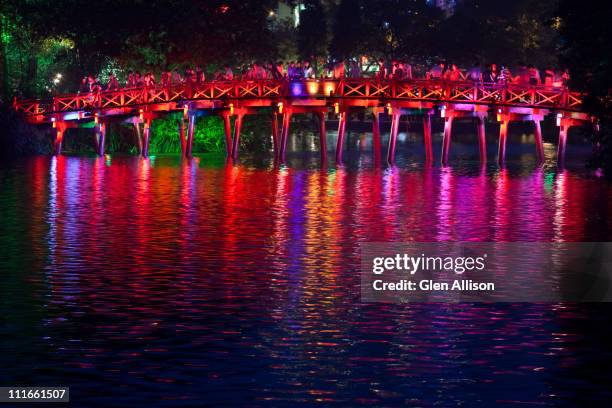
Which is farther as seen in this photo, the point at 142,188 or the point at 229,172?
the point at 229,172

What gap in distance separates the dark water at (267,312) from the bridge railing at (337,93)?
19.5 m

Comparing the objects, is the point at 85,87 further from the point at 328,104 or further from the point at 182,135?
the point at 328,104

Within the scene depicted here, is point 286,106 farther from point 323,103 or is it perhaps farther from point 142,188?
point 142,188

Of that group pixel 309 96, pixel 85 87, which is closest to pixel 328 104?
pixel 309 96

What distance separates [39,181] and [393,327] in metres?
32.8

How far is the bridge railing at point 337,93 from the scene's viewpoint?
2559 inches

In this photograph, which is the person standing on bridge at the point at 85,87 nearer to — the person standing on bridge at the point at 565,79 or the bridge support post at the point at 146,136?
the bridge support post at the point at 146,136

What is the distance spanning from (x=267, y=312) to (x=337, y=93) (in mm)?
44678

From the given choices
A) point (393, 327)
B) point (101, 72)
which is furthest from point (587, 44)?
point (101, 72)

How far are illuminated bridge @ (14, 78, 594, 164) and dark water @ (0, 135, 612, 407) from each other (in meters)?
19.9

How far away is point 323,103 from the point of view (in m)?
67.6

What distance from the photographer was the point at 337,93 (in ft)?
220

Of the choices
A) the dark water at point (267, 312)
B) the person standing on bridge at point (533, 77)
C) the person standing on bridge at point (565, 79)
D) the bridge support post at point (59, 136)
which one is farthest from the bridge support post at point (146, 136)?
the dark water at point (267, 312)

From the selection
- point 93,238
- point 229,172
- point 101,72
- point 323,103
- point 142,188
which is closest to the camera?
point 93,238
